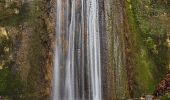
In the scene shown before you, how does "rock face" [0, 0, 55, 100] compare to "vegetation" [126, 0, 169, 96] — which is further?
"vegetation" [126, 0, 169, 96]

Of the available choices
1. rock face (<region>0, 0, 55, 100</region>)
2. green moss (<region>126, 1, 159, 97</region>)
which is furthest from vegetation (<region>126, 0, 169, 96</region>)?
rock face (<region>0, 0, 55, 100</region>)

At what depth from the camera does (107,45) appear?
14898mm

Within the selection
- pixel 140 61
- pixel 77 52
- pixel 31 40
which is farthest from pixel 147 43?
pixel 31 40

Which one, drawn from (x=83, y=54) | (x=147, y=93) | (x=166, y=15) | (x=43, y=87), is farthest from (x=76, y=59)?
(x=166, y=15)

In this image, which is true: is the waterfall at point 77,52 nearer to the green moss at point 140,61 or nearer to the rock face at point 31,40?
the rock face at point 31,40

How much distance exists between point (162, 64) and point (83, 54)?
269cm

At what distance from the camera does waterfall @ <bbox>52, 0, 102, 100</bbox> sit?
14781 mm

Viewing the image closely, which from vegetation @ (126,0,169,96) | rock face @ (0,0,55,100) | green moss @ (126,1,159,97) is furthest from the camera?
vegetation @ (126,0,169,96)

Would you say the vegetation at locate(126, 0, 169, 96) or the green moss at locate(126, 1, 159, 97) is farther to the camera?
the vegetation at locate(126, 0, 169, 96)

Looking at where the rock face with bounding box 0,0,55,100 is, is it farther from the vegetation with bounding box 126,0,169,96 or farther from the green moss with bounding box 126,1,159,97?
the vegetation with bounding box 126,0,169,96

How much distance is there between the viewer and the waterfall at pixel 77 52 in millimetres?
14781

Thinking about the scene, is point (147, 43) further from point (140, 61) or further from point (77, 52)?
point (77, 52)

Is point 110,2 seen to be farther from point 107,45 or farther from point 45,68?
point 45,68

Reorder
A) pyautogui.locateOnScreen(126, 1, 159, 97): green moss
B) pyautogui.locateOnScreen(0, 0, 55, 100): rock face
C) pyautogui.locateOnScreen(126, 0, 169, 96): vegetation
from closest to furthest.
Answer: pyautogui.locateOnScreen(0, 0, 55, 100): rock face
pyautogui.locateOnScreen(126, 1, 159, 97): green moss
pyautogui.locateOnScreen(126, 0, 169, 96): vegetation
